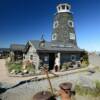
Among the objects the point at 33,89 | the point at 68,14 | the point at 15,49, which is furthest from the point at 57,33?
Result: the point at 33,89

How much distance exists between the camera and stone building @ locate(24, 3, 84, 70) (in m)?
28.3

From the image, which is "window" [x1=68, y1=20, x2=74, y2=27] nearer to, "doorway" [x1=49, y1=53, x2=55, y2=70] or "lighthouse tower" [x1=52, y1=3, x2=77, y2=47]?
"lighthouse tower" [x1=52, y1=3, x2=77, y2=47]

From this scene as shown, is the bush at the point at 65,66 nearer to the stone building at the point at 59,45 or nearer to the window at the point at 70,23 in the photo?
the stone building at the point at 59,45

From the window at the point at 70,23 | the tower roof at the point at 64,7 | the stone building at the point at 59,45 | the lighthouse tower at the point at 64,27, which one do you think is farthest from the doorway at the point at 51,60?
the tower roof at the point at 64,7

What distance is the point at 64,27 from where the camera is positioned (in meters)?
37.2

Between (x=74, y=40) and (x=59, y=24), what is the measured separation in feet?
16.8

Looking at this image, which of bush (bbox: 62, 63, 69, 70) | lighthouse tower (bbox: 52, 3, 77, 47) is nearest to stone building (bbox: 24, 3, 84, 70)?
lighthouse tower (bbox: 52, 3, 77, 47)

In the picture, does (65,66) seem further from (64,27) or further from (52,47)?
(64,27)

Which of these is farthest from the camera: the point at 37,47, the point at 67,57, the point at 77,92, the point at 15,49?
the point at 15,49

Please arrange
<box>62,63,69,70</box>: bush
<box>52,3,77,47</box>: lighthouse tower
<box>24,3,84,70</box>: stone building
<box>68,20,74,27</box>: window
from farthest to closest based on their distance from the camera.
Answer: <box>68,20,74,27</box>: window, <box>52,3,77,47</box>: lighthouse tower, <box>62,63,69,70</box>: bush, <box>24,3,84,70</box>: stone building

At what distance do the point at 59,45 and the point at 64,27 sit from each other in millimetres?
6916

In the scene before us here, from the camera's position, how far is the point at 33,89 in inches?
594

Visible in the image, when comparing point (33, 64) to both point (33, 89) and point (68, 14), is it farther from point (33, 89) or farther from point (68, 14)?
point (68, 14)

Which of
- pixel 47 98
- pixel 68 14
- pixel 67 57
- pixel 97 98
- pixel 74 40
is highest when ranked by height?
pixel 68 14
